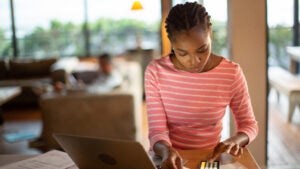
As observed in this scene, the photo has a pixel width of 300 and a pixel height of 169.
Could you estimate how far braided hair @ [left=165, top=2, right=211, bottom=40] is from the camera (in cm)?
128

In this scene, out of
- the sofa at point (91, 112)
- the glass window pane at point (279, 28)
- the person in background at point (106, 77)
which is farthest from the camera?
the person in background at point (106, 77)

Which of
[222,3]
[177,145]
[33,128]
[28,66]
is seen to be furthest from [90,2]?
[177,145]

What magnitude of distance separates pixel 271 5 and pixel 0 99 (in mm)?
3194

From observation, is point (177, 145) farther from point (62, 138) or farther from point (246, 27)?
point (246, 27)

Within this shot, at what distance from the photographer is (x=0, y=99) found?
4.83 meters

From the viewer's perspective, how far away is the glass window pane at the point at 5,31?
7.64m

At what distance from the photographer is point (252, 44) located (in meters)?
2.94

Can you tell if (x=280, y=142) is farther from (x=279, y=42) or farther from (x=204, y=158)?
(x=204, y=158)

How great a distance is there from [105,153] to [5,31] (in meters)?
7.21

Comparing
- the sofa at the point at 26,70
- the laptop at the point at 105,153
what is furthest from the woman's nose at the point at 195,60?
the sofa at the point at 26,70

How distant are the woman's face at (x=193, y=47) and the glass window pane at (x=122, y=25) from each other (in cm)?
579

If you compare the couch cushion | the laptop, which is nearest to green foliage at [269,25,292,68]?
the laptop

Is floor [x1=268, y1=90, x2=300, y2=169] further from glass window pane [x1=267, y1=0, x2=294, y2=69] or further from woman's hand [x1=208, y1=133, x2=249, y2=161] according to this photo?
woman's hand [x1=208, y1=133, x2=249, y2=161]

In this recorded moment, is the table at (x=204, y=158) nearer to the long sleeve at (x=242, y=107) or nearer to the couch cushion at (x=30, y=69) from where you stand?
the long sleeve at (x=242, y=107)
